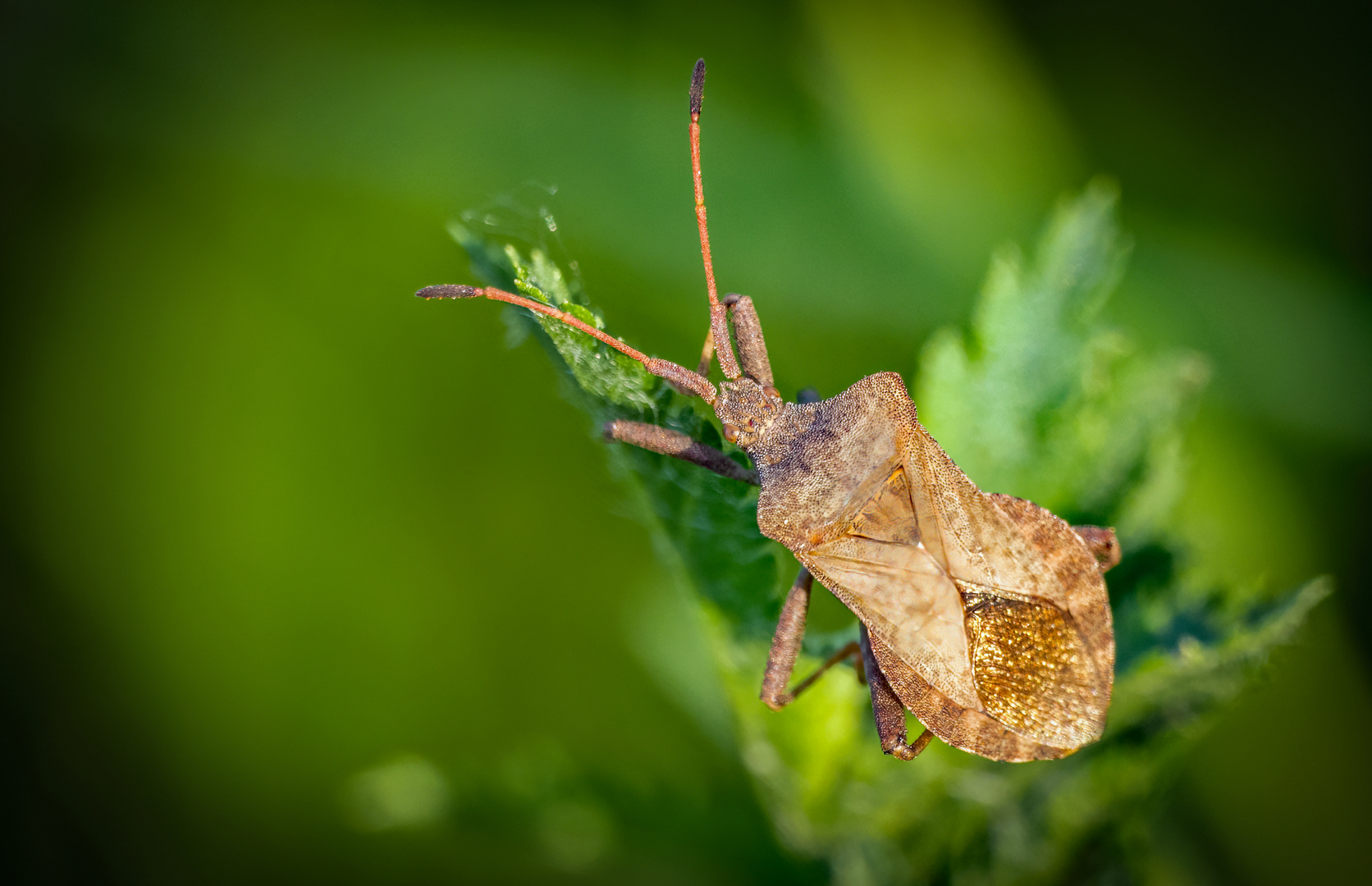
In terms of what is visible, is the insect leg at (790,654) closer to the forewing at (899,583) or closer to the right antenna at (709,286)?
the forewing at (899,583)

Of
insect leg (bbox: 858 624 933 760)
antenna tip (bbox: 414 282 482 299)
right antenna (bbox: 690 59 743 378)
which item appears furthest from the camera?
right antenna (bbox: 690 59 743 378)

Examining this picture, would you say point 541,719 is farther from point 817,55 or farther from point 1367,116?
point 1367,116

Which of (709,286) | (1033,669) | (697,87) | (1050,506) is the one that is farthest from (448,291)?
(1033,669)

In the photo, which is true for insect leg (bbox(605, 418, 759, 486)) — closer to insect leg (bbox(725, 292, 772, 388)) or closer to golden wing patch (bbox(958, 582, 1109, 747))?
insect leg (bbox(725, 292, 772, 388))

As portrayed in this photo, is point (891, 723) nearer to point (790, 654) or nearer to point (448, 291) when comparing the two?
point (790, 654)

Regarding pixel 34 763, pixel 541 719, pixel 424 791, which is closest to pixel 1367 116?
pixel 541 719

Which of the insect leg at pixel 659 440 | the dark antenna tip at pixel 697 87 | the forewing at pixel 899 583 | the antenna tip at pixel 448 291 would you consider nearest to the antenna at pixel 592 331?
the antenna tip at pixel 448 291

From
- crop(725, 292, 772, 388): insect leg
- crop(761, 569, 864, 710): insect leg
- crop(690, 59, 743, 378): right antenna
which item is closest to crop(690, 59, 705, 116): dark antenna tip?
crop(690, 59, 743, 378): right antenna
